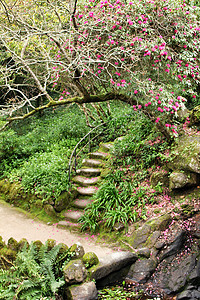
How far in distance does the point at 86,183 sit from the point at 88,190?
0.27 metres

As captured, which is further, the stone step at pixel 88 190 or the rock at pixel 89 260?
the stone step at pixel 88 190

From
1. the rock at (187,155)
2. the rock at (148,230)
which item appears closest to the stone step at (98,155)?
the rock at (187,155)

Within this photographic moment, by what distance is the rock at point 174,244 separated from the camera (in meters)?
4.65

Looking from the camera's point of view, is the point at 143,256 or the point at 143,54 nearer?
the point at 143,256

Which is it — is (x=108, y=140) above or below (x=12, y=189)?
above

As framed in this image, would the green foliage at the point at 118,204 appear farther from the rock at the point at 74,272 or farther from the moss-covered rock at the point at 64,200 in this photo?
the rock at the point at 74,272

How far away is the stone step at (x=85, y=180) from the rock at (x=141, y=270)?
9.36 ft

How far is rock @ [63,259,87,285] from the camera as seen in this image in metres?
Result: 4.00

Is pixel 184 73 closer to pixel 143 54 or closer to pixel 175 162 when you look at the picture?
pixel 143 54

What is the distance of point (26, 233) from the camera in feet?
19.9

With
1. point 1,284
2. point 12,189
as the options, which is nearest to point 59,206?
point 12,189

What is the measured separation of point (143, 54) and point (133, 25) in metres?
0.74

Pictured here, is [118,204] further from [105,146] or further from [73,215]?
[105,146]

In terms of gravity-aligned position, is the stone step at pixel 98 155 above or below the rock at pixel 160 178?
below
